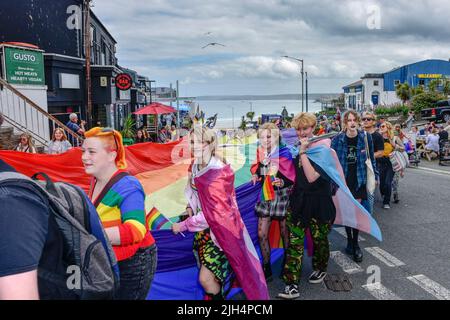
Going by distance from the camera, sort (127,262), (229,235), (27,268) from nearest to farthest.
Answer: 1. (27,268)
2. (127,262)
3. (229,235)

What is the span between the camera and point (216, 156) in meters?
3.66

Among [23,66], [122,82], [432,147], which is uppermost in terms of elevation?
[122,82]

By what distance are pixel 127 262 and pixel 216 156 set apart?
150 centimetres

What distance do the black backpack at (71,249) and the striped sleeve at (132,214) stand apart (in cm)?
43

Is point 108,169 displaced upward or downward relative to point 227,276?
upward

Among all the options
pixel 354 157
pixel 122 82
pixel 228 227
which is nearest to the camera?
pixel 228 227

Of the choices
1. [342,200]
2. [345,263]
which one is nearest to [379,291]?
[345,263]

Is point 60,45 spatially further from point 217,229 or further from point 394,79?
point 394,79

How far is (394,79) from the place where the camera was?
83188 mm

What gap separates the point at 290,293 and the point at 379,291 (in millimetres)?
1084

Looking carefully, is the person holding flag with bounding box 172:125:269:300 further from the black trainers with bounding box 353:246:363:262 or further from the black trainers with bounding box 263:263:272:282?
the black trainers with bounding box 353:246:363:262

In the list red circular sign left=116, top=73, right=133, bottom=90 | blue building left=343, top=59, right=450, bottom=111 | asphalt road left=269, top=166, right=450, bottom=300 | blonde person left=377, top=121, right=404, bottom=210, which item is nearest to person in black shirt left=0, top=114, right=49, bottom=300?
asphalt road left=269, top=166, right=450, bottom=300

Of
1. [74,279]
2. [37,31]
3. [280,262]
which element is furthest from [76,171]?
[37,31]
